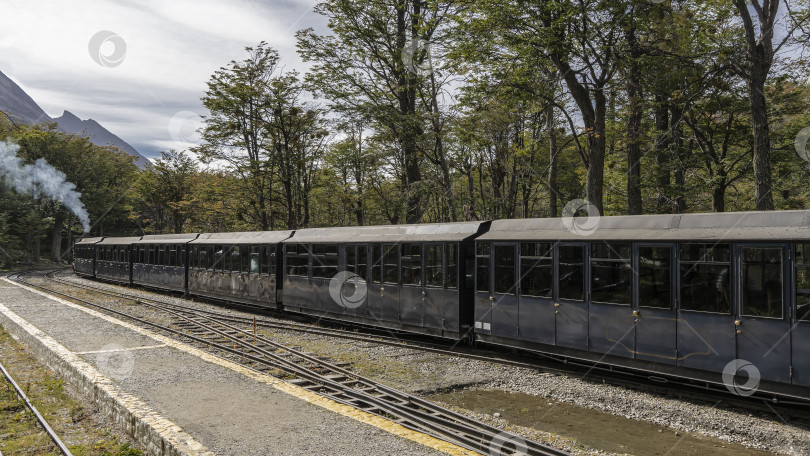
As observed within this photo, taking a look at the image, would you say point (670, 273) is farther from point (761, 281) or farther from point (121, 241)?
point (121, 241)

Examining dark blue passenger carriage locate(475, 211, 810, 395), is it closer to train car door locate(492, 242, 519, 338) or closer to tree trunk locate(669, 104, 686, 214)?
train car door locate(492, 242, 519, 338)

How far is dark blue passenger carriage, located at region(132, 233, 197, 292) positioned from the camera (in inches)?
1072

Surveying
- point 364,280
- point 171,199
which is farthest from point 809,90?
point 171,199

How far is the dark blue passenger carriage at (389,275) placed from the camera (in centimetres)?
1355

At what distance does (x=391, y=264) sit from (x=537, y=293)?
4.80m

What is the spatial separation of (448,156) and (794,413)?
2467 cm

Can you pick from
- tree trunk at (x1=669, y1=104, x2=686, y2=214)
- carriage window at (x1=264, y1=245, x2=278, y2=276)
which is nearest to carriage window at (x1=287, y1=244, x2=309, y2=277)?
carriage window at (x1=264, y1=245, x2=278, y2=276)

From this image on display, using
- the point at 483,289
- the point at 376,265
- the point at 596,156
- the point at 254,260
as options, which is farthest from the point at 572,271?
the point at 254,260

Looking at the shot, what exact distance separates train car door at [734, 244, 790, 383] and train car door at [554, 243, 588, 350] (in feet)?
9.07

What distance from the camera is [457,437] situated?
7500mm

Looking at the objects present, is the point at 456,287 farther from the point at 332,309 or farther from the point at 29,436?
the point at 29,436

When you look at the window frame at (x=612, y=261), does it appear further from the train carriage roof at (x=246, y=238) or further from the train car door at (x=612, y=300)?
the train carriage roof at (x=246, y=238)

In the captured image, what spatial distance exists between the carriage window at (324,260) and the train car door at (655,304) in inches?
379

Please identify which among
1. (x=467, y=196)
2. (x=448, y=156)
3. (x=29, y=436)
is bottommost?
(x=29, y=436)
